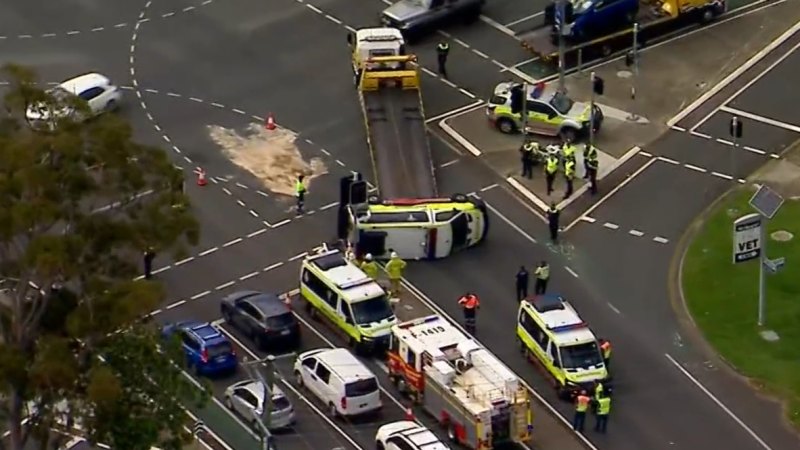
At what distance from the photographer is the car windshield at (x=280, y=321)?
2657 inches

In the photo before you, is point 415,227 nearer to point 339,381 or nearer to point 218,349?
point 218,349

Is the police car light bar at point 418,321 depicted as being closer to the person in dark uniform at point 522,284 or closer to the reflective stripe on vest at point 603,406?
the person in dark uniform at point 522,284

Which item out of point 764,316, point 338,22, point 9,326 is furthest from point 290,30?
point 9,326

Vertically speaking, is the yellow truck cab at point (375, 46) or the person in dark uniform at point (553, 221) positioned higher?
the yellow truck cab at point (375, 46)

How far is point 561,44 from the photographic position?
3314 inches

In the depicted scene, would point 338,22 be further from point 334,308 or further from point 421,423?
point 421,423

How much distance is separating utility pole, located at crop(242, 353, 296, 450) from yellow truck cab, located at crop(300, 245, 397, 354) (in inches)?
123

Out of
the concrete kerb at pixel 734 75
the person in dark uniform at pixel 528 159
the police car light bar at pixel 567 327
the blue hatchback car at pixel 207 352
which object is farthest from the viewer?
the concrete kerb at pixel 734 75

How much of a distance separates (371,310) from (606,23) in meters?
26.5

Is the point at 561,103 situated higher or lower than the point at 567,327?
lower

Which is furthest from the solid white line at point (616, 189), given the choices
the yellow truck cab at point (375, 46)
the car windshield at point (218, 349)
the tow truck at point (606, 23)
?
the car windshield at point (218, 349)

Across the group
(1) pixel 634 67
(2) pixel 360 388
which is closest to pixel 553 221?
(2) pixel 360 388

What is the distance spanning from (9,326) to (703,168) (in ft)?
119

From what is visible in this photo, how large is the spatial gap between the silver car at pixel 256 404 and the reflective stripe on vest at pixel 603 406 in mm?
9606
